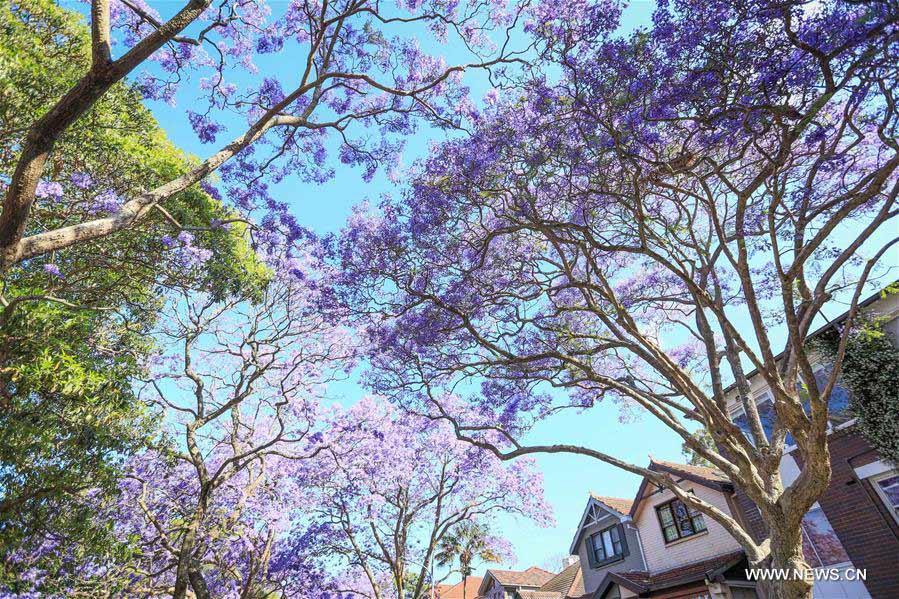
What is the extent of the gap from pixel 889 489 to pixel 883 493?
0.17 meters

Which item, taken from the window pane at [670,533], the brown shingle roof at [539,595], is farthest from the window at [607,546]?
the brown shingle roof at [539,595]

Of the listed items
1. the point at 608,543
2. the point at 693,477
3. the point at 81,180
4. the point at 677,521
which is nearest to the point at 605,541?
the point at 608,543

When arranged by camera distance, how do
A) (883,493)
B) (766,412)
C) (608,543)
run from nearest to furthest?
(883,493) → (766,412) → (608,543)

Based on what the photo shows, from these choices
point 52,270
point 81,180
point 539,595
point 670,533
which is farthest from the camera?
point 539,595

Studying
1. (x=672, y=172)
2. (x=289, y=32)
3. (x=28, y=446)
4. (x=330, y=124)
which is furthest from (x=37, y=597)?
(x=672, y=172)

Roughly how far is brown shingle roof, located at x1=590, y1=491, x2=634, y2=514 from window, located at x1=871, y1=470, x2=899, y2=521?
396 inches

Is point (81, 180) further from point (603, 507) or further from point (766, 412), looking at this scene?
point (603, 507)

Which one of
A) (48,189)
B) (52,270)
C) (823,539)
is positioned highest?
(48,189)

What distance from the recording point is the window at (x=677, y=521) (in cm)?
1661

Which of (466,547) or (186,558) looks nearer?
(186,558)

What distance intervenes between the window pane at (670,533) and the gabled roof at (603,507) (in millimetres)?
2161

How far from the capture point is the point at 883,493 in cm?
1125

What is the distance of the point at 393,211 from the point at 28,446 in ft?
22.7

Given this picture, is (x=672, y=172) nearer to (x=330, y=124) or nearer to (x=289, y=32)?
(x=330, y=124)
